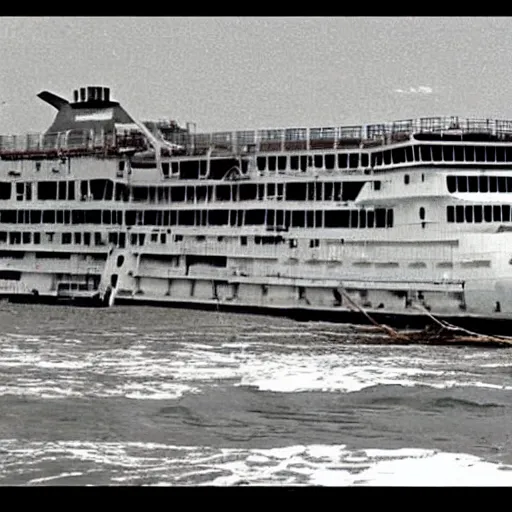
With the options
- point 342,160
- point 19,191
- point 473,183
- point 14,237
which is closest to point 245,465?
point 473,183

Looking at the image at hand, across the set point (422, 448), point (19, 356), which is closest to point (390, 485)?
Result: point (422, 448)

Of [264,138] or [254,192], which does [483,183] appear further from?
[254,192]

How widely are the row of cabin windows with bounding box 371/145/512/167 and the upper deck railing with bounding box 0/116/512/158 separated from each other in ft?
0.78

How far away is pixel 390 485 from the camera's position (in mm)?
5590

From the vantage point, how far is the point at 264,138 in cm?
1213

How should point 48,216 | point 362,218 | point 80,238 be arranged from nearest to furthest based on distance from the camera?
1. point 362,218
2. point 80,238
3. point 48,216

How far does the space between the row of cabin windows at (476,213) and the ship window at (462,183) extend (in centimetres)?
21

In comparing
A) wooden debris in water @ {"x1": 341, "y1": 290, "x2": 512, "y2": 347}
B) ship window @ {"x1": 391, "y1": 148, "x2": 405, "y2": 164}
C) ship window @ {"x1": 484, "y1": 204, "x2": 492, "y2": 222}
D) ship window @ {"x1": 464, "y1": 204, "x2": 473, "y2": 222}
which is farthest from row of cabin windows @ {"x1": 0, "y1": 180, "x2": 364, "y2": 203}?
wooden debris in water @ {"x1": 341, "y1": 290, "x2": 512, "y2": 347}

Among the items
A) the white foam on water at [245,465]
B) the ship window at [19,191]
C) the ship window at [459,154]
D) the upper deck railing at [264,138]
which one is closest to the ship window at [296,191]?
the upper deck railing at [264,138]

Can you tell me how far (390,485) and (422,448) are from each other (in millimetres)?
1226

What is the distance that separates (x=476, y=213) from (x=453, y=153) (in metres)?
0.66

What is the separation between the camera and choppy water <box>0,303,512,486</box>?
6.27 metres

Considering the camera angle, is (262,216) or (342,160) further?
(262,216)
